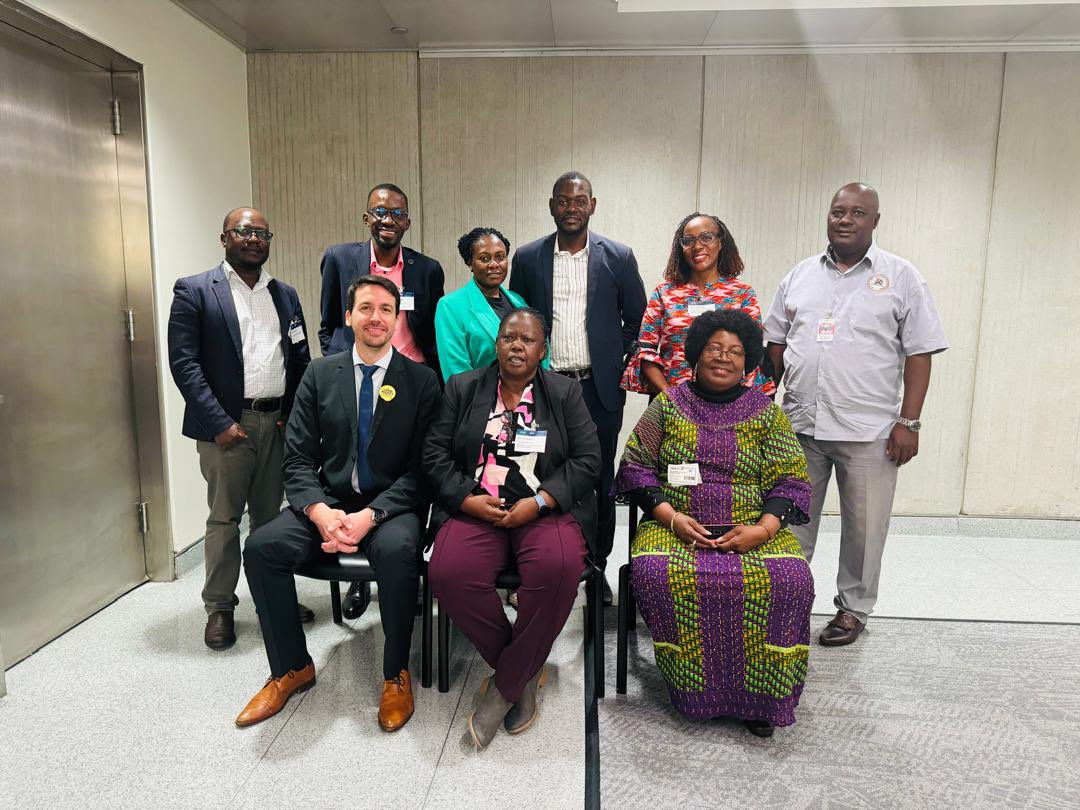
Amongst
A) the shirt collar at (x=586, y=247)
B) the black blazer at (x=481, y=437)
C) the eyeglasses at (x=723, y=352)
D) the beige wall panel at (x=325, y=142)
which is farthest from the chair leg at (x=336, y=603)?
the beige wall panel at (x=325, y=142)

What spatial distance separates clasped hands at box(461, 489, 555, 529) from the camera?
90.1 inches

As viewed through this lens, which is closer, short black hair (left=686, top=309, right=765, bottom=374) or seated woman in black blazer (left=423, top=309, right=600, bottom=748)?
seated woman in black blazer (left=423, top=309, right=600, bottom=748)

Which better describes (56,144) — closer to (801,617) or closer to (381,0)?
(381,0)

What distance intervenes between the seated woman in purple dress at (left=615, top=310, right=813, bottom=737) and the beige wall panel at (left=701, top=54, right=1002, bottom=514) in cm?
A: 216

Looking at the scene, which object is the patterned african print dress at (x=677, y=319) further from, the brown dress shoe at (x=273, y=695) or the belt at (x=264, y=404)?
the brown dress shoe at (x=273, y=695)

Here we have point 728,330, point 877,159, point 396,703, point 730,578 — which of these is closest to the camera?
point 730,578

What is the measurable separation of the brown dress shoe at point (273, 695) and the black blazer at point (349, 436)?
59 centimetres

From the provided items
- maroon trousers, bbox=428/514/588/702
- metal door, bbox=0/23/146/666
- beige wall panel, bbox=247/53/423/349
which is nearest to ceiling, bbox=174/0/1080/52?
beige wall panel, bbox=247/53/423/349

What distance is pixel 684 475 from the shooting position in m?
2.36

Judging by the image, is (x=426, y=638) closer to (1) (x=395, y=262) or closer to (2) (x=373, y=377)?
(2) (x=373, y=377)

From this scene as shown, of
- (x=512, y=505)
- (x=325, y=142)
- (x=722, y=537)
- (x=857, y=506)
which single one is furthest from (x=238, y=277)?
(x=857, y=506)

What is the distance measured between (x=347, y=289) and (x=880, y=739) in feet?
8.51

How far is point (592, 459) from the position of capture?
2438 mm

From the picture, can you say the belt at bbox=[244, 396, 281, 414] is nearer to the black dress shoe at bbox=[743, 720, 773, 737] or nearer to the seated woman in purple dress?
the seated woman in purple dress
